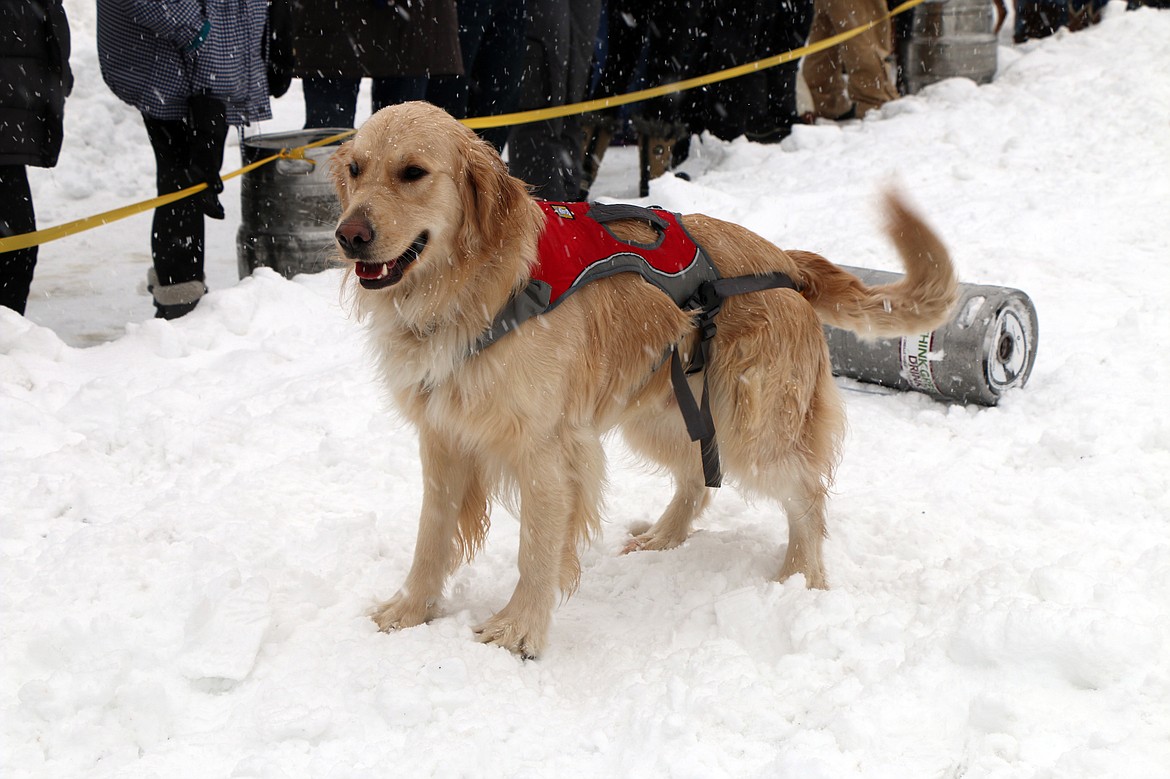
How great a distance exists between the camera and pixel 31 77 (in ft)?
13.5

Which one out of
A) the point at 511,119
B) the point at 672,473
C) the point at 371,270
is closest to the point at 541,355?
the point at 371,270

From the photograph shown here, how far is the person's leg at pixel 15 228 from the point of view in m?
4.28

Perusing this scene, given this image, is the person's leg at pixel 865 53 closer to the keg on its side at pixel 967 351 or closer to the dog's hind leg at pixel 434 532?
the keg on its side at pixel 967 351

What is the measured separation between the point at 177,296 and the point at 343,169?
2.65 metres

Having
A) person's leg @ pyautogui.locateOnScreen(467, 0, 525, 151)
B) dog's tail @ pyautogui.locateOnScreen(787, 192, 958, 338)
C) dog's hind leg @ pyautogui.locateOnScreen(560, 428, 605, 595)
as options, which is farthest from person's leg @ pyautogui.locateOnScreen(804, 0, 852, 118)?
dog's hind leg @ pyautogui.locateOnScreen(560, 428, 605, 595)

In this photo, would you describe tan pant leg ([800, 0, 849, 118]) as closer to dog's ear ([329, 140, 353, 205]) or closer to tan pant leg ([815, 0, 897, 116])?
tan pant leg ([815, 0, 897, 116])

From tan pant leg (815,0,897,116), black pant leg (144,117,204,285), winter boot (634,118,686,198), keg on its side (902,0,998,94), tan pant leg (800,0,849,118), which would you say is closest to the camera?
black pant leg (144,117,204,285)

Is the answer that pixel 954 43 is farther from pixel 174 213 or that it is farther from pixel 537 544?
pixel 537 544

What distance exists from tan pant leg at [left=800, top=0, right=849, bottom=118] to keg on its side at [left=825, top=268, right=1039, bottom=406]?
522cm

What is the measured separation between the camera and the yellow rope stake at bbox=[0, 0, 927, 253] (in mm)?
4348

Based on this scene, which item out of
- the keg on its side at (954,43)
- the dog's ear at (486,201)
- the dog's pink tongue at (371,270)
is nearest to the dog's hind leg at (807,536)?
the dog's ear at (486,201)

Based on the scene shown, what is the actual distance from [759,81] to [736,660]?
6.47 metres

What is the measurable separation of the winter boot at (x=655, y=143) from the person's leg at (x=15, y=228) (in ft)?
13.9

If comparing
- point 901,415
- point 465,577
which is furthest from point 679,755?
point 901,415
